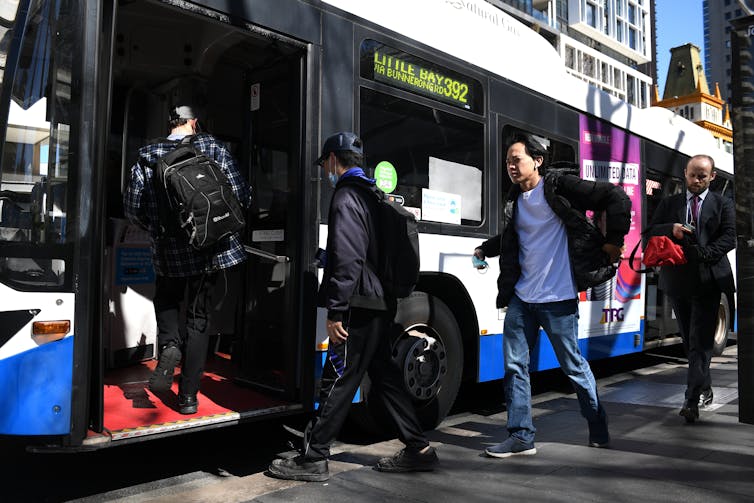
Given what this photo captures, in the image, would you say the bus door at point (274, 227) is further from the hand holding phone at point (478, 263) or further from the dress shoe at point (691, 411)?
the dress shoe at point (691, 411)

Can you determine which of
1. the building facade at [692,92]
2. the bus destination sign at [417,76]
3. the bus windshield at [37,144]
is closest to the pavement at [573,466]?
the bus windshield at [37,144]

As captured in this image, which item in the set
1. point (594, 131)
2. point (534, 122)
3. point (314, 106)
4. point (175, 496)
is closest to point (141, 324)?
point (175, 496)

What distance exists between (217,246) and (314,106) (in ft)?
3.35

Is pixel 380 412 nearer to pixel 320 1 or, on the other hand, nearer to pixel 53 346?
pixel 53 346

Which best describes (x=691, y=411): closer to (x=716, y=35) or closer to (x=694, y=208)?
(x=694, y=208)

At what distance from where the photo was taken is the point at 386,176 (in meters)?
4.48

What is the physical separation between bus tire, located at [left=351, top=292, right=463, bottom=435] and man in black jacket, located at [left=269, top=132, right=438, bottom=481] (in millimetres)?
556

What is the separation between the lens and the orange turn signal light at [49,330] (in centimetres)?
301

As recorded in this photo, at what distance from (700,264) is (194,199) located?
3566 millimetres

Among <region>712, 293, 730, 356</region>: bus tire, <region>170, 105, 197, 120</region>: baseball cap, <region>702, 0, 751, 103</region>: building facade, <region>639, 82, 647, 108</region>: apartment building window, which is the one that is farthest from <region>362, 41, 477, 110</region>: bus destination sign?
<region>702, 0, 751, 103</region>: building facade

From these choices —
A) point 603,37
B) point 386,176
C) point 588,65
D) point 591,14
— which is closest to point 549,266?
point 386,176

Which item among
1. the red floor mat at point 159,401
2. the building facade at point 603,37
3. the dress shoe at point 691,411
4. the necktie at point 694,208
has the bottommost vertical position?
the dress shoe at point 691,411

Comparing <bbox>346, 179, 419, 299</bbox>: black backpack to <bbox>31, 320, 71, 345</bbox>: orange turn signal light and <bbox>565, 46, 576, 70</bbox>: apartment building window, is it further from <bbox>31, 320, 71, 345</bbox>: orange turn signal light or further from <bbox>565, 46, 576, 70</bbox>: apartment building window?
<bbox>565, 46, 576, 70</bbox>: apartment building window

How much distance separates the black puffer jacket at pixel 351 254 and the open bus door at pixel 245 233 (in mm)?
518
